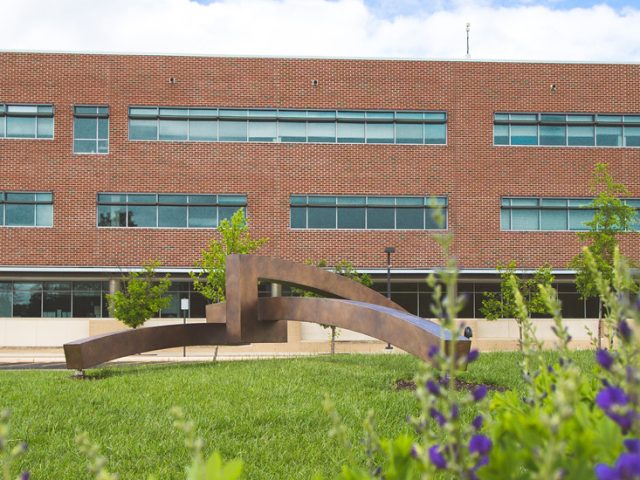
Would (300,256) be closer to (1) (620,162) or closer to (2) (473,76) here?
(2) (473,76)

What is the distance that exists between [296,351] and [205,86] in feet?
41.8

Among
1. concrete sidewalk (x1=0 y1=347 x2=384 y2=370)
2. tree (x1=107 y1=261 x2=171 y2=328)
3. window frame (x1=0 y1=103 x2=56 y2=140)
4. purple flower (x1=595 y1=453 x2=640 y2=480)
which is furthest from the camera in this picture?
window frame (x1=0 y1=103 x2=56 y2=140)

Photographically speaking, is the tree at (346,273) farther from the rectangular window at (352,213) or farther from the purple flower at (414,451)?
the purple flower at (414,451)

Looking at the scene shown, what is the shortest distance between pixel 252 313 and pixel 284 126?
1980cm

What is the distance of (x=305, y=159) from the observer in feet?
108

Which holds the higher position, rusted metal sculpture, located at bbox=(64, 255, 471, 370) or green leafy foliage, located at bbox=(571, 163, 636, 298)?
green leafy foliage, located at bbox=(571, 163, 636, 298)

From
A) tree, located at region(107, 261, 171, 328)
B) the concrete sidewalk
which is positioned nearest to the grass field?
tree, located at region(107, 261, 171, 328)

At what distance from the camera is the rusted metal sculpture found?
13.1 m

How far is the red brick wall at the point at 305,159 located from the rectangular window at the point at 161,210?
0.38 m

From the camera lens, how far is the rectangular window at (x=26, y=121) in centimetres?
3297

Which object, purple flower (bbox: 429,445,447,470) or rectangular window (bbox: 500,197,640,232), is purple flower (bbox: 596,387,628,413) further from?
rectangular window (bbox: 500,197,640,232)

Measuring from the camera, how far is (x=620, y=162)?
33719mm

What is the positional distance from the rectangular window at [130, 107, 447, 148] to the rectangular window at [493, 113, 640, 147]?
116 inches

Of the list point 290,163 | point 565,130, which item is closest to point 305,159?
point 290,163
